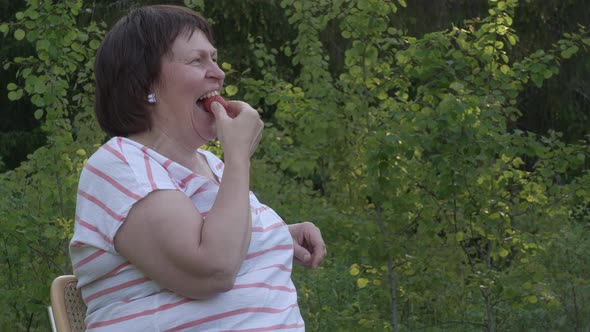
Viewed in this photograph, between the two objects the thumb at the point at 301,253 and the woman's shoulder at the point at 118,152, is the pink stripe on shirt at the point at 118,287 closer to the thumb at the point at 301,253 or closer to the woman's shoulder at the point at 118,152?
the woman's shoulder at the point at 118,152

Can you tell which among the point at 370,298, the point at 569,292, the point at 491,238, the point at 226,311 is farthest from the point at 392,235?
the point at 226,311

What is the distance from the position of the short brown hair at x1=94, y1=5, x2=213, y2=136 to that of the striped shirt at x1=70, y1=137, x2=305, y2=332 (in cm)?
8

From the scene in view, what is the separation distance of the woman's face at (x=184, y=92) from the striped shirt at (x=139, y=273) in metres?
0.09

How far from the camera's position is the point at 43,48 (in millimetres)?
4863

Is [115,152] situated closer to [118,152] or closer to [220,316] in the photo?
[118,152]

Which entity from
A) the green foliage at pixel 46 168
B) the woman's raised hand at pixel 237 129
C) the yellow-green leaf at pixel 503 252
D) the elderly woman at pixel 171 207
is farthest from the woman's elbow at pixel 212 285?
the yellow-green leaf at pixel 503 252

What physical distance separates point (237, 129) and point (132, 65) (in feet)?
0.81

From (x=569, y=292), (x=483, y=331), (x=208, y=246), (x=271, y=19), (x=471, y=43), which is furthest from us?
(x=271, y=19)

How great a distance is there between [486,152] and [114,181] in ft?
9.54

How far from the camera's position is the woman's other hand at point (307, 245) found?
2.32m

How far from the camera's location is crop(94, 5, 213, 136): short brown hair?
2.09 metres

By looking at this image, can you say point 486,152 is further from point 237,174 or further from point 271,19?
point 271,19

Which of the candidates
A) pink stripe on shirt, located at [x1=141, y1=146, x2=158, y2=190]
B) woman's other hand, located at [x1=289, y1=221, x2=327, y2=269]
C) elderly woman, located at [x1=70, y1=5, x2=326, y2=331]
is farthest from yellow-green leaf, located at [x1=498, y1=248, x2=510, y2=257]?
pink stripe on shirt, located at [x1=141, y1=146, x2=158, y2=190]

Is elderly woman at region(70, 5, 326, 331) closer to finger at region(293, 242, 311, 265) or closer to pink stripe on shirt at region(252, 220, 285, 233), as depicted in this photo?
pink stripe on shirt at region(252, 220, 285, 233)
